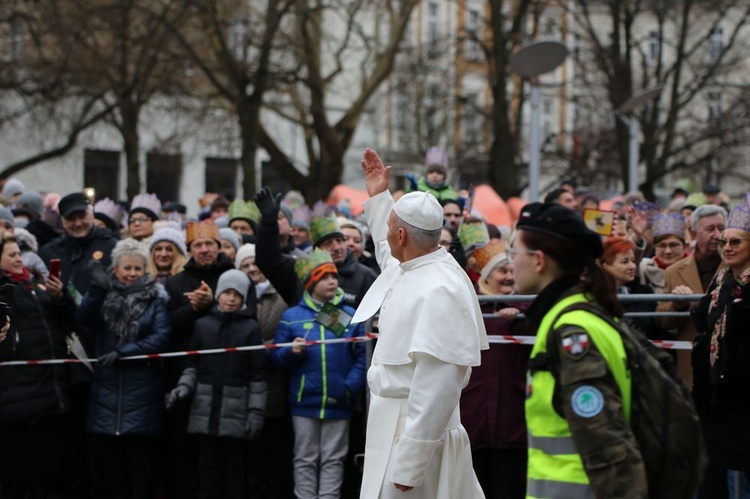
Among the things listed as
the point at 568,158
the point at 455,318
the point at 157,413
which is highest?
the point at 568,158

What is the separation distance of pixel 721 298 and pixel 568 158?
25.3 m

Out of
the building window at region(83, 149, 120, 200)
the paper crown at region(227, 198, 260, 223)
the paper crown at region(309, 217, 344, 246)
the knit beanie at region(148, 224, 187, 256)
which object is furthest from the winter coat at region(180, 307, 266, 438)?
the building window at region(83, 149, 120, 200)

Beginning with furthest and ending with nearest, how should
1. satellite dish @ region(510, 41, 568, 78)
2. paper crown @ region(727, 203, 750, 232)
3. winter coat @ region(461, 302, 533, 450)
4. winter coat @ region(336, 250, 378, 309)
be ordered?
satellite dish @ region(510, 41, 568, 78)
winter coat @ region(336, 250, 378, 309)
winter coat @ region(461, 302, 533, 450)
paper crown @ region(727, 203, 750, 232)

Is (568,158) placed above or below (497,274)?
above

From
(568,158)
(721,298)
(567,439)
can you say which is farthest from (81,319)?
(568,158)

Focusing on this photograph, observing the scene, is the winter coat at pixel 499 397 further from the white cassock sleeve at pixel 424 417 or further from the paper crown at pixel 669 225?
the paper crown at pixel 669 225

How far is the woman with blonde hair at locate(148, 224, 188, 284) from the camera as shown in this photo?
31.2ft

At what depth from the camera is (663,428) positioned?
4129 millimetres

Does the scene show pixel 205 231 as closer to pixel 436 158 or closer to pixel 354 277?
pixel 354 277

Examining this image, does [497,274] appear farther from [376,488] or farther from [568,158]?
[568,158]

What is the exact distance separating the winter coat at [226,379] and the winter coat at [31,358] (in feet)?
3.05

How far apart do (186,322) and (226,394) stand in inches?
27.7

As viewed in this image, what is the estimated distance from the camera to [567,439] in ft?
13.7

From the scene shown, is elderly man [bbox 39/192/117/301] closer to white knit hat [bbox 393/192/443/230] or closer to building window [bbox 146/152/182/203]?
white knit hat [bbox 393/192/443/230]
